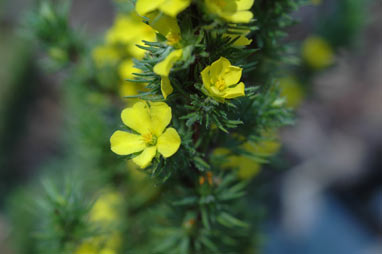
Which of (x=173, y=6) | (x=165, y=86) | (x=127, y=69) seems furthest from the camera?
(x=127, y=69)

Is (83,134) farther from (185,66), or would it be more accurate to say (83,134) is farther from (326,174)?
(326,174)

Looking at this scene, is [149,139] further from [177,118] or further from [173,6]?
[173,6]

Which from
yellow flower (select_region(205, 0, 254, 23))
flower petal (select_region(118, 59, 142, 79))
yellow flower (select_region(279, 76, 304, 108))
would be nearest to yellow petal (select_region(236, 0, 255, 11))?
yellow flower (select_region(205, 0, 254, 23))

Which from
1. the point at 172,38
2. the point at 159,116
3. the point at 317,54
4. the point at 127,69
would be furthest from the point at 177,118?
the point at 317,54

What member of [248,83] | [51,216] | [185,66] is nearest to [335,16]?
[248,83]

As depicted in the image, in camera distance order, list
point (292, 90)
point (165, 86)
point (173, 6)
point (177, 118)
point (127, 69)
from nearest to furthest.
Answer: point (173, 6) < point (165, 86) < point (177, 118) < point (127, 69) < point (292, 90)

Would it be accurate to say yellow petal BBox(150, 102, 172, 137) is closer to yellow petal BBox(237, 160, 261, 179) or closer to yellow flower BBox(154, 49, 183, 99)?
yellow flower BBox(154, 49, 183, 99)

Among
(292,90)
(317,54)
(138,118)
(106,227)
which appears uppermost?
(138,118)
